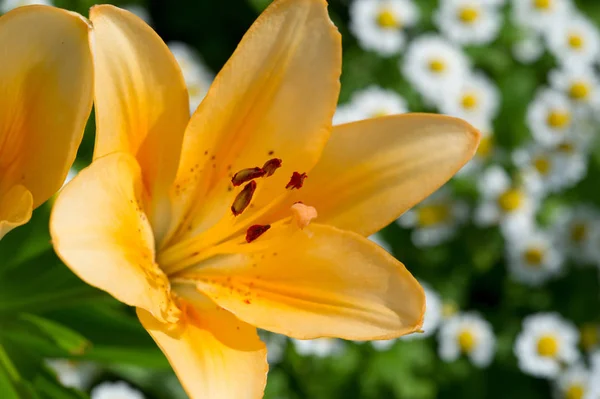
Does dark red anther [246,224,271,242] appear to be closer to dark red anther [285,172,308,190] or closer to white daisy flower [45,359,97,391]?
dark red anther [285,172,308,190]

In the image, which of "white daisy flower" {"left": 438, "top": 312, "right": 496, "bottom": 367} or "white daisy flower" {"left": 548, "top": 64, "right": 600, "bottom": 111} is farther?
"white daisy flower" {"left": 548, "top": 64, "right": 600, "bottom": 111}

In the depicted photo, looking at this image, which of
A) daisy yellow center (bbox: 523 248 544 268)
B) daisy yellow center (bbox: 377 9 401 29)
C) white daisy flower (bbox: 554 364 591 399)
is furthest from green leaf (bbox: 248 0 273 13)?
white daisy flower (bbox: 554 364 591 399)

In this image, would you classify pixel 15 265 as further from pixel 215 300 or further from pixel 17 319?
pixel 215 300

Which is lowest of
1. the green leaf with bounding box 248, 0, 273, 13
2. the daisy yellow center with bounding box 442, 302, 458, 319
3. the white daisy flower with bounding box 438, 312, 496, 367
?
the white daisy flower with bounding box 438, 312, 496, 367

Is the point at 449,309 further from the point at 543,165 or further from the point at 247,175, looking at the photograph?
the point at 247,175

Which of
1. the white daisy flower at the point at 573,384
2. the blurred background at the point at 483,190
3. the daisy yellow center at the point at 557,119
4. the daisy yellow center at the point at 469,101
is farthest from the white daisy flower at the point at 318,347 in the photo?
the daisy yellow center at the point at 557,119

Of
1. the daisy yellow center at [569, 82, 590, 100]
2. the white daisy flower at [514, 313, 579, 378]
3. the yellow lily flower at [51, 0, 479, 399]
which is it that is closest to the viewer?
the yellow lily flower at [51, 0, 479, 399]

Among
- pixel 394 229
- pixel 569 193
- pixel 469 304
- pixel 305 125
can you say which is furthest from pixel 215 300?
pixel 569 193
